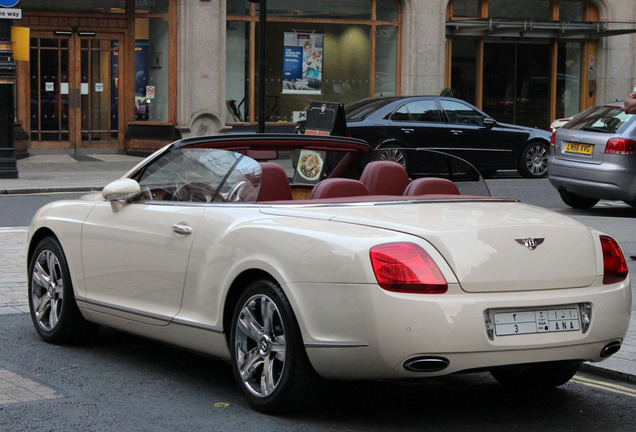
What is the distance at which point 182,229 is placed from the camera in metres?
5.95

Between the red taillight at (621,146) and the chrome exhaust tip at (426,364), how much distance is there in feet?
33.1

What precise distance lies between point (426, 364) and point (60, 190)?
46.5ft

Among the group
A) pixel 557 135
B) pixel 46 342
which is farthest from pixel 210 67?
pixel 46 342

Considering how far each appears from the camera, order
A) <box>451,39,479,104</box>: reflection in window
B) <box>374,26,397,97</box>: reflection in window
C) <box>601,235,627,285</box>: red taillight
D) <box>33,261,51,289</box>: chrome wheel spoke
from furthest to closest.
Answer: <box>451,39,479,104</box>: reflection in window < <box>374,26,397,97</box>: reflection in window < <box>33,261,51,289</box>: chrome wheel spoke < <box>601,235,627,285</box>: red taillight

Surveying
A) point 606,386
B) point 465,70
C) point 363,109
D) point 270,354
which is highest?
point 465,70

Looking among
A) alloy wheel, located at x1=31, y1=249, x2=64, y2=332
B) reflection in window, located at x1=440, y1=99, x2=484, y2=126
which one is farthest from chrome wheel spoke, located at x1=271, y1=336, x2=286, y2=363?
reflection in window, located at x1=440, y1=99, x2=484, y2=126

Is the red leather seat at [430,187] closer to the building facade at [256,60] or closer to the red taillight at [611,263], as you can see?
the red taillight at [611,263]

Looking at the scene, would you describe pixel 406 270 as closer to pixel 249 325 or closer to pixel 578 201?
pixel 249 325

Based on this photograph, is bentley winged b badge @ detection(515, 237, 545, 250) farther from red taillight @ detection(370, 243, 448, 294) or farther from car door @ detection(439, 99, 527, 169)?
car door @ detection(439, 99, 527, 169)

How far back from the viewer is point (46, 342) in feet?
23.3

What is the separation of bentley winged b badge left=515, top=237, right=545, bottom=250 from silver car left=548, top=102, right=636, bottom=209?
9566 millimetres

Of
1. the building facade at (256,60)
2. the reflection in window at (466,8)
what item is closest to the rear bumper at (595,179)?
the building facade at (256,60)

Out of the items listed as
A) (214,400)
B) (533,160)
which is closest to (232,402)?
(214,400)

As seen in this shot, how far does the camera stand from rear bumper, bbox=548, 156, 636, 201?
1433 cm
